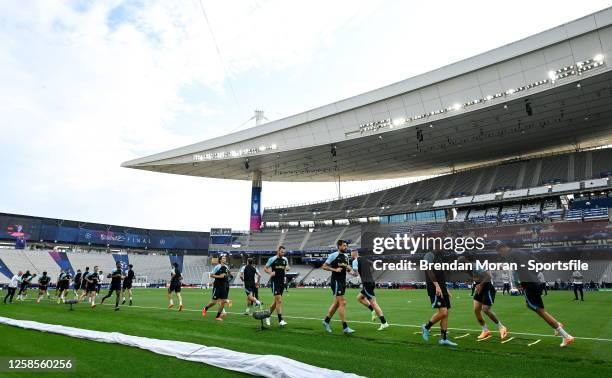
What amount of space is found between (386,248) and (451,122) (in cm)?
2500

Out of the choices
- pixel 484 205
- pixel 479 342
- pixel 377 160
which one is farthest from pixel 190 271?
pixel 479 342

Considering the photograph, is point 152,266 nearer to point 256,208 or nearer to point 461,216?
point 256,208

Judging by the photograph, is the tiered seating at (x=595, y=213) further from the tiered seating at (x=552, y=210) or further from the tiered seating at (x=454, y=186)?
the tiered seating at (x=454, y=186)

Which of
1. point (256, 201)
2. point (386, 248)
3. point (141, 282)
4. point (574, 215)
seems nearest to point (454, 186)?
point (574, 215)

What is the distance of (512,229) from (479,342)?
1434 inches

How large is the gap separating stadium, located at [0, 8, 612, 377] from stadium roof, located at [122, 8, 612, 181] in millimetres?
171

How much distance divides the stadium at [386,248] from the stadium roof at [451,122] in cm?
17

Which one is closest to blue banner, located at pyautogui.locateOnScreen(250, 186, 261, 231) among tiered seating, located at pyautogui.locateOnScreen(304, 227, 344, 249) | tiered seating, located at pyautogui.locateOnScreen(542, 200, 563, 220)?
tiered seating, located at pyautogui.locateOnScreen(304, 227, 344, 249)

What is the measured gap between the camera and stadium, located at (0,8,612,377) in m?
6.48

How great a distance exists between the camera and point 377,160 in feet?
166

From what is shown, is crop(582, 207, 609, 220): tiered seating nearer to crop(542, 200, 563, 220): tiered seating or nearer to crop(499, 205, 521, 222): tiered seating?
crop(542, 200, 563, 220): tiered seating

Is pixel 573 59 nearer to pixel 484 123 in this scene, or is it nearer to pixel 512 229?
pixel 484 123

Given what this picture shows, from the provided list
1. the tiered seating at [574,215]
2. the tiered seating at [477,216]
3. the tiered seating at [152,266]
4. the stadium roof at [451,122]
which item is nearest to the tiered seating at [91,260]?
the tiered seating at [152,266]

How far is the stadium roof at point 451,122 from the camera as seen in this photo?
28047mm
